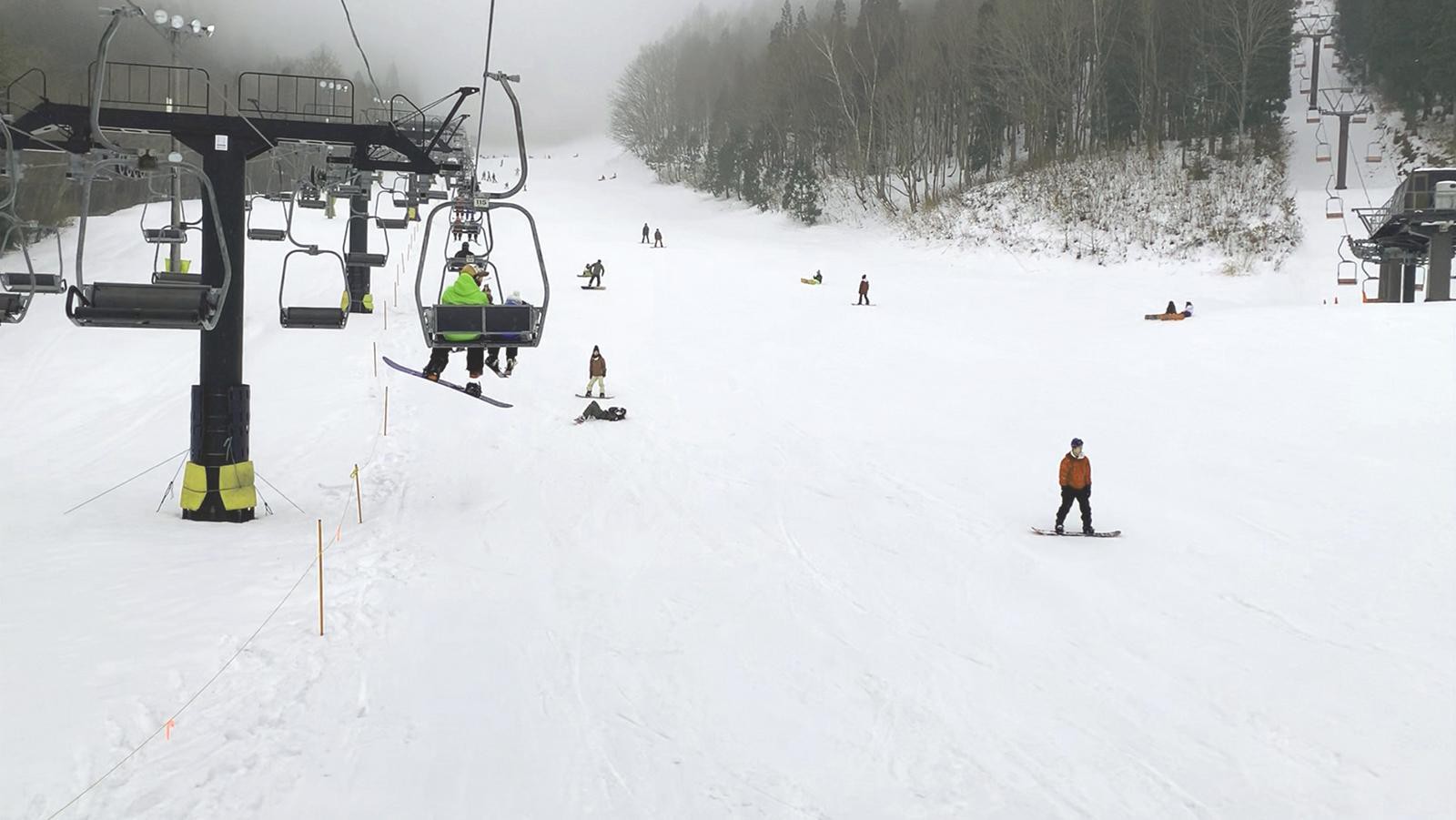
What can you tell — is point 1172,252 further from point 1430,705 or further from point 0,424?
point 0,424

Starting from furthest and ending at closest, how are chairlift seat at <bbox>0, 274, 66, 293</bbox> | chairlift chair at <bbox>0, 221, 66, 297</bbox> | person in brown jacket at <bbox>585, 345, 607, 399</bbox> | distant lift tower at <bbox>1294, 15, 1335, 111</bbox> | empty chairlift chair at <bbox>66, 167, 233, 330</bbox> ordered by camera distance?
1. distant lift tower at <bbox>1294, 15, 1335, 111</bbox>
2. person in brown jacket at <bbox>585, 345, 607, 399</bbox>
3. chairlift seat at <bbox>0, 274, 66, 293</bbox>
4. chairlift chair at <bbox>0, 221, 66, 297</bbox>
5. empty chairlift chair at <bbox>66, 167, 233, 330</bbox>

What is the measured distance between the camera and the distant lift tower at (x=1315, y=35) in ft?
171

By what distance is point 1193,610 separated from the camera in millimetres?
9594

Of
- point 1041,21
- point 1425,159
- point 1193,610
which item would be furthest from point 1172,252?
point 1193,610

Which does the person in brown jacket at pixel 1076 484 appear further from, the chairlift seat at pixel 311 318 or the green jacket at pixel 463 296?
the chairlift seat at pixel 311 318

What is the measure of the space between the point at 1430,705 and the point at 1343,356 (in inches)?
578

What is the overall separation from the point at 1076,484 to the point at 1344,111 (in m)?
45.0

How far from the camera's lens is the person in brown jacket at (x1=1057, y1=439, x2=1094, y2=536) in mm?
11820

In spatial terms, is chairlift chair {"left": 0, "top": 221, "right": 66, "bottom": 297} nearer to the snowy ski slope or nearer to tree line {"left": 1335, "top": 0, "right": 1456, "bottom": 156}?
the snowy ski slope

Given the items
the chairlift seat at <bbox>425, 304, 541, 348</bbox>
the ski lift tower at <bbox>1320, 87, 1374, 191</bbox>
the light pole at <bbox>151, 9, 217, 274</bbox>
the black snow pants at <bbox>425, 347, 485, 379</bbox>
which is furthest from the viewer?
the ski lift tower at <bbox>1320, 87, 1374, 191</bbox>

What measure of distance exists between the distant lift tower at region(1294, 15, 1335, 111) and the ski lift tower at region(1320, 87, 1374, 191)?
72 cm

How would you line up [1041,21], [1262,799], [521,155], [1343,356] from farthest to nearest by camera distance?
[1041,21] < [1343,356] < [521,155] < [1262,799]

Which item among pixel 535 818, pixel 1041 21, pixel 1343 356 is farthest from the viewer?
pixel 1041 21

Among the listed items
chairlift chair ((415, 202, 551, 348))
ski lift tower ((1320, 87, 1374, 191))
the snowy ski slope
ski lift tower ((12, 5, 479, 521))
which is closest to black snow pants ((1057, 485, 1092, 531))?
the snowy ski slope
